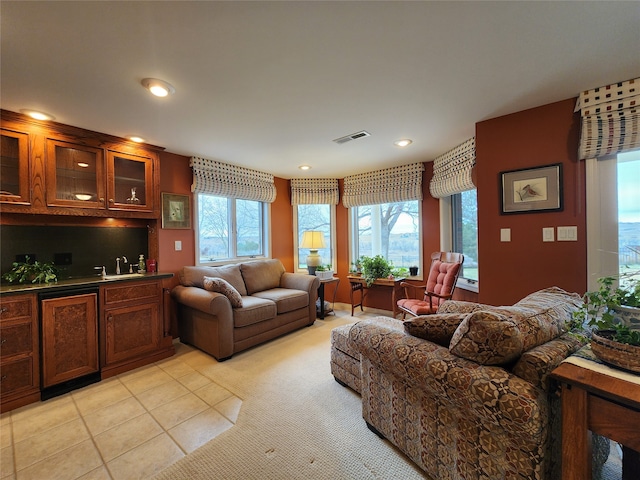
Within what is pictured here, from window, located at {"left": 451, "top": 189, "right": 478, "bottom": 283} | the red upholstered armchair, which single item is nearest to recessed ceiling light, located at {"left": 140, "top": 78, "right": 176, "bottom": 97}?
the red upholstered armchair

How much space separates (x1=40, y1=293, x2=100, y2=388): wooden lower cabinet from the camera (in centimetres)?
213

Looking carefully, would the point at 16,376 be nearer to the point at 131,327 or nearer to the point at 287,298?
the point at 131,327

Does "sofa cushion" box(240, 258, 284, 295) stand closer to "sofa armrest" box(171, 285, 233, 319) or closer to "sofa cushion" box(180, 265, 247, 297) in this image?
"sofa cushion" box(180, 265, 247, 297)

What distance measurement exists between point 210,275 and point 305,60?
2.62 meters

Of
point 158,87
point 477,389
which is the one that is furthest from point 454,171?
point 158,87

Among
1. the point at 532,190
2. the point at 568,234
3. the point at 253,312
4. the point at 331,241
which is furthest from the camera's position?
the point at 331,241

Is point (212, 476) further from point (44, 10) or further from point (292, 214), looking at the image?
point (292, 214)

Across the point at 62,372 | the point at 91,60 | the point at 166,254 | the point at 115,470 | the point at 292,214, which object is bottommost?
the point at 115,470

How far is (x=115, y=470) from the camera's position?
4.80ft

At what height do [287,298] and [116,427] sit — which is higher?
[287,298]

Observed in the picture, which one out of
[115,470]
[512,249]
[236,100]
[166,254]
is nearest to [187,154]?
[166,254]

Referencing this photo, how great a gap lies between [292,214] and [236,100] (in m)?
2.87

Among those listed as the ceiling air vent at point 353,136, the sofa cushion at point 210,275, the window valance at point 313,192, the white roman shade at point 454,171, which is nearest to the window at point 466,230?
the white roman shade at point 454,171

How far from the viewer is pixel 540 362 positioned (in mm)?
1027
